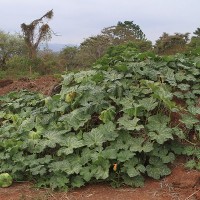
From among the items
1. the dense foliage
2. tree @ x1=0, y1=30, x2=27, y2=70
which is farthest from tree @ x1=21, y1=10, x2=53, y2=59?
the dense foliage

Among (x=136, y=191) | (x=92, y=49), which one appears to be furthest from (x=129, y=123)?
(x=92, y=49)

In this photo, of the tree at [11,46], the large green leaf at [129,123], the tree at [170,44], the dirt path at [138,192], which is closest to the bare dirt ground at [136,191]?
the dirt path at [138,192]

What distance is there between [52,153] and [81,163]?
479mm

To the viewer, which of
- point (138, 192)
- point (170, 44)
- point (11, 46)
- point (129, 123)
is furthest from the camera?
point (11, 46)

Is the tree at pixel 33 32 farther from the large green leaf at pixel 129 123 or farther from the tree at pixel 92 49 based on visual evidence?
the large green leaf at pixel 129 123

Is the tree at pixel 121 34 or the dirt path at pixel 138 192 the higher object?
the tree at pixel 121 34

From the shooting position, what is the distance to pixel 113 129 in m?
3.76

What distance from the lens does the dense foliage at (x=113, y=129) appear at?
140 inches

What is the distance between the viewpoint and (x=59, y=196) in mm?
3412

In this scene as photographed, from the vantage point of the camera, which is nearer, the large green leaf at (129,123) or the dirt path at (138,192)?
the dirt path at (138,192)

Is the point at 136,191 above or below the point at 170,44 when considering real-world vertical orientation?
below

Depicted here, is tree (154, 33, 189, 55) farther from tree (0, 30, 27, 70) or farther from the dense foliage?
the dense foliage

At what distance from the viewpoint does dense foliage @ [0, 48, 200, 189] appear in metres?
3.55

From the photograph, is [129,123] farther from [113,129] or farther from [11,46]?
[11,46]
